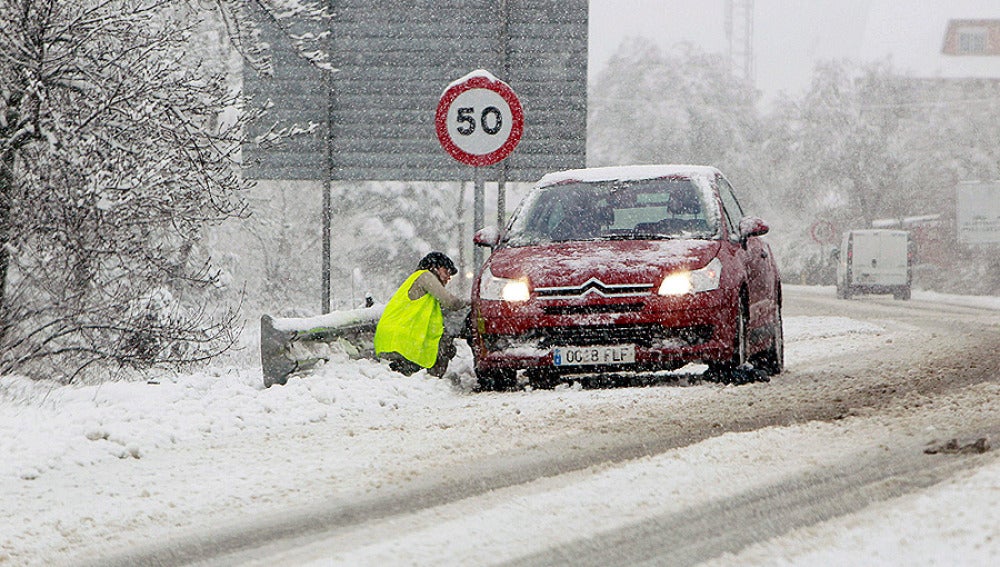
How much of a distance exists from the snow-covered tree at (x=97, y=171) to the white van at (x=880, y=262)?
33.9 metres

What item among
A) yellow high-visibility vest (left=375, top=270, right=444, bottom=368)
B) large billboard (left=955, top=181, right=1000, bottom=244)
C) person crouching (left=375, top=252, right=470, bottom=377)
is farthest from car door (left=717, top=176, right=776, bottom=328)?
large billboard (left=955, top=181, right=1000, bottom=244)

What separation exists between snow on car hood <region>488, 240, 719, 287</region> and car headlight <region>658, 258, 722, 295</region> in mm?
52

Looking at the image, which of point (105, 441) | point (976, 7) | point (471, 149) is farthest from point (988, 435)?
point (976, 7)

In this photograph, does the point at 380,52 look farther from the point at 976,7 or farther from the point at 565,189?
the point at 976,7

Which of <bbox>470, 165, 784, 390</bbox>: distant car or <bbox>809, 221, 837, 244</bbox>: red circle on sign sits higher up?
<bbox>470, 165, 784, 390</bbox>: distant car

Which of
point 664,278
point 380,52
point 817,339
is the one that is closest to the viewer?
point 664,278

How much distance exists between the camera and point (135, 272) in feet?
40.2

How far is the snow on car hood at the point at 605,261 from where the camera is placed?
10281mm

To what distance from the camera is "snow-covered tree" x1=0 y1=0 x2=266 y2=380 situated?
11.1m

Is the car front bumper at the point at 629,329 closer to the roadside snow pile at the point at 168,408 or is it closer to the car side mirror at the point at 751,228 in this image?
the roadside snow pile at the point at 168,408

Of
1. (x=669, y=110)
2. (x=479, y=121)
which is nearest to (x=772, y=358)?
(x=479, y=121)

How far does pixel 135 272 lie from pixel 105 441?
15.3 ft

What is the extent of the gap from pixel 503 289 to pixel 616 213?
1.45 meters

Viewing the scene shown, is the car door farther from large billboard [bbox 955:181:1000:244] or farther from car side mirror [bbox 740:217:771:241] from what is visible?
large billboard [bbox 955:181:1000:244]
